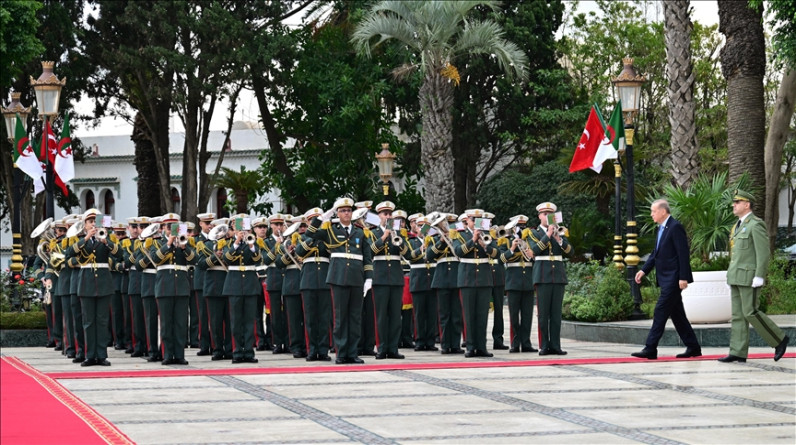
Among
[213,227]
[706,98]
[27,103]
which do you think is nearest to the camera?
[213,227]

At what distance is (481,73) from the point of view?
4075cm

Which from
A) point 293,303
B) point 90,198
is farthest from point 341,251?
point 90,198

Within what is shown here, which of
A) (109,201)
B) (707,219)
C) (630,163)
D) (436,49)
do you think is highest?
(436,49)

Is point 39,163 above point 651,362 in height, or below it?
above

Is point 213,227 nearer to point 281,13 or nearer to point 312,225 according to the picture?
point 312,225

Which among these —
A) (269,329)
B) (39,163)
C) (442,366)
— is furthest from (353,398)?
(39,163)

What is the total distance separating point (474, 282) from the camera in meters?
16.9

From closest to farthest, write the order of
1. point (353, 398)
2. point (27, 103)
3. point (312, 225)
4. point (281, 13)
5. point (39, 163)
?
point (353, 398)
point (312, 225)
point (39, 163)
point (281, 13)
point (27, 103)

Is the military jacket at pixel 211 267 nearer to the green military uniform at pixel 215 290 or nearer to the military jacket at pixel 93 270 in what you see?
the green military uniform at pixel 215 290

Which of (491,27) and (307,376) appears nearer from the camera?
(307,376)

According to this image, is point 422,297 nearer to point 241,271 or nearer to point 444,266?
point 444,266

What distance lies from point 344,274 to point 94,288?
2992 millimetres

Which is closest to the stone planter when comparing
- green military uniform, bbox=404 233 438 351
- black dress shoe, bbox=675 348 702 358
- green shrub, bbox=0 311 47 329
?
black dress shoe, bbox=675 348 702 358

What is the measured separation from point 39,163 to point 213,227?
905 cm
